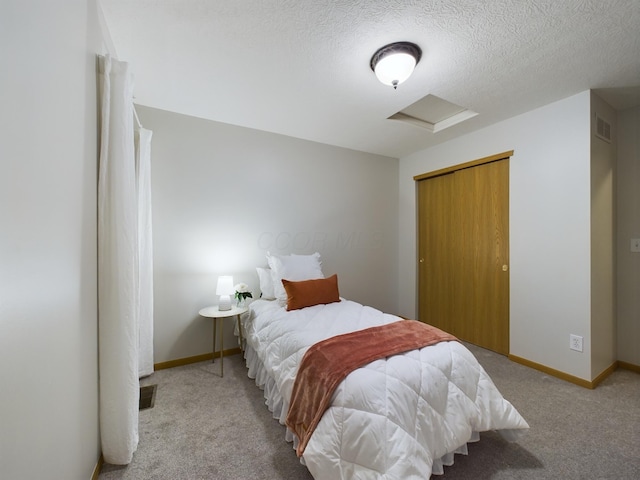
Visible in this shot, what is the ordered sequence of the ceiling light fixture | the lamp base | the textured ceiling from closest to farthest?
the textured ceiling → the ceiling light fixture → the lamp base

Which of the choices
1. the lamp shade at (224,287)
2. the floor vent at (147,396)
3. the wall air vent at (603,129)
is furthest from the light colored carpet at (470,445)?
the wall air vent at (603,129)

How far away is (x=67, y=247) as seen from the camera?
1.10m

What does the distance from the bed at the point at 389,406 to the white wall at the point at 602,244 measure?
1366 millimetres

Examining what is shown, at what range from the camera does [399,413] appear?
1.27 metres

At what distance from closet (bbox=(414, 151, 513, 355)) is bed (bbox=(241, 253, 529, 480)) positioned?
59.8 inches

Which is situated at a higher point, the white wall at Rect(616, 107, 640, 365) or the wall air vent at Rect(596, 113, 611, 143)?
the wall air vent at Rect(596, 113, 611, 143)

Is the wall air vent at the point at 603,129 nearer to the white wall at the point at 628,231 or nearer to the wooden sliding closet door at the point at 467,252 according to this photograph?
the white wall at the point at 628,231

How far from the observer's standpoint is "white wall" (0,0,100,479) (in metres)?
0.73

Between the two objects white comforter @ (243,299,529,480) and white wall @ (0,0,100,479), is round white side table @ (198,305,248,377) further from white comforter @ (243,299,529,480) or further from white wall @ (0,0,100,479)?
white wall @ (0,0,100,479)

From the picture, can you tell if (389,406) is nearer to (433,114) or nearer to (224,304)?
(224,304)

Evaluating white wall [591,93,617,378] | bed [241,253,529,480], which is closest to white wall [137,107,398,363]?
bed [241,253,529,480]

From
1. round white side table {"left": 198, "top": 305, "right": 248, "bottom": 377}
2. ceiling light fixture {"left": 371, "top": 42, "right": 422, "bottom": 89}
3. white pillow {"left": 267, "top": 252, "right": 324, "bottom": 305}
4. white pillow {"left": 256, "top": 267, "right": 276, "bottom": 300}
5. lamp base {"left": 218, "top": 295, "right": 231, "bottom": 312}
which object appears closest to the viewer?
ceiling light fixture {"left": 371, "top": 42, "right": 422, "bottom": 89}

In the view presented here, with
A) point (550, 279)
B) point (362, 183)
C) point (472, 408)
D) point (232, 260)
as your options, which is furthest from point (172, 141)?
point (550, 279)

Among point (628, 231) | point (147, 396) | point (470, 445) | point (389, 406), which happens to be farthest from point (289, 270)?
point (628, 231)
